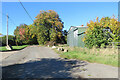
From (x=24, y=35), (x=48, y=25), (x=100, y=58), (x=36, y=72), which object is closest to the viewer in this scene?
(x=36, y=72)

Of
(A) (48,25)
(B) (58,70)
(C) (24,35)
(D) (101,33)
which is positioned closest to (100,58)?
(B) (58,70)

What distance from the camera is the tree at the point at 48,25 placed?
3460cm

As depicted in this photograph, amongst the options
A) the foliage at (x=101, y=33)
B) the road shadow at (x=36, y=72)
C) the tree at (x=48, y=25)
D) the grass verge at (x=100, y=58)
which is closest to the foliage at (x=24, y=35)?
the tree at (x=48, y=25)

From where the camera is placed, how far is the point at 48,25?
35.9 metres

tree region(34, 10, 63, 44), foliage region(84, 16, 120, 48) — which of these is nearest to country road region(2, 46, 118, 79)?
foliage region(84, 16, 120, 48)

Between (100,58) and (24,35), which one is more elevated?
(24,35)

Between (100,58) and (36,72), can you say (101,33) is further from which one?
(36,72)

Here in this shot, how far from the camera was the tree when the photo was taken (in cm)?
3460

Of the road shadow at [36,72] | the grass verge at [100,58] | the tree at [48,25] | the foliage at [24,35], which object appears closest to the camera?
the road shadow at [36,72]

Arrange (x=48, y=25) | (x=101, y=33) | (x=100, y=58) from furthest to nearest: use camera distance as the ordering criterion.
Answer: (x=48, y=25)
(x=101, y=33)
(x=100, y=58)

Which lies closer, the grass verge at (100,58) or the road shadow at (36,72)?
the road shadow at (36,72)

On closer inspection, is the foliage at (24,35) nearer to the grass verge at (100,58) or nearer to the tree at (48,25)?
the tree at (48,25)

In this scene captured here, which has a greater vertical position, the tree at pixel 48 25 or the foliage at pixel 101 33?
the tree at pixel 48 25

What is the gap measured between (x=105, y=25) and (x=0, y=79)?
13.7 metres
